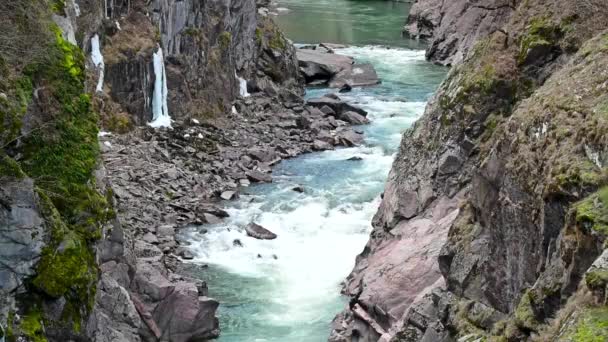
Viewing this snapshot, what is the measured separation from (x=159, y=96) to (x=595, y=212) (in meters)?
32.8

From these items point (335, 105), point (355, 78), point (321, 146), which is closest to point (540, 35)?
point (321, 146)

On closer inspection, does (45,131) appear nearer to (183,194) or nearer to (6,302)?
(6,302)

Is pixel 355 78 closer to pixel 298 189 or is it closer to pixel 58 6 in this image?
pixel 298 189

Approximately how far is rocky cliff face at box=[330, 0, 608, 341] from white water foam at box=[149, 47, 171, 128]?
20.1 metres

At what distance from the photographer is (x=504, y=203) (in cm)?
1245

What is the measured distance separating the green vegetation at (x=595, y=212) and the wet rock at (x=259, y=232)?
19.9 meters

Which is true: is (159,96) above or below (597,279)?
below

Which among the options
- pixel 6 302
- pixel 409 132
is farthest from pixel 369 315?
pixel 6 302

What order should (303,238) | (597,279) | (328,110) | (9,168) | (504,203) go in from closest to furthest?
(597,279) < (504,203) < (9,168) < (303,238) < (328,110)

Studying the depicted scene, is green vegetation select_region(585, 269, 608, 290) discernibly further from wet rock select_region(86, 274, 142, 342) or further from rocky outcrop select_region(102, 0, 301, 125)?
rocky outcrop select_region(102, 0, 301, 125)

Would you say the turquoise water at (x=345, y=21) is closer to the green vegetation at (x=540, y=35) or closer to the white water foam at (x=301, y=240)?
the white water foam at (x=301, y=240)

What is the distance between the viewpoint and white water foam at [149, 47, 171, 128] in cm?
3981

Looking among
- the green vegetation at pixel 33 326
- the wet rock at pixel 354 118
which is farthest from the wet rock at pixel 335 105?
the green vegetation at pixel 33 326

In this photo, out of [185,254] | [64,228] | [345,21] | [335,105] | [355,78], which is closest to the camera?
[64,228]
